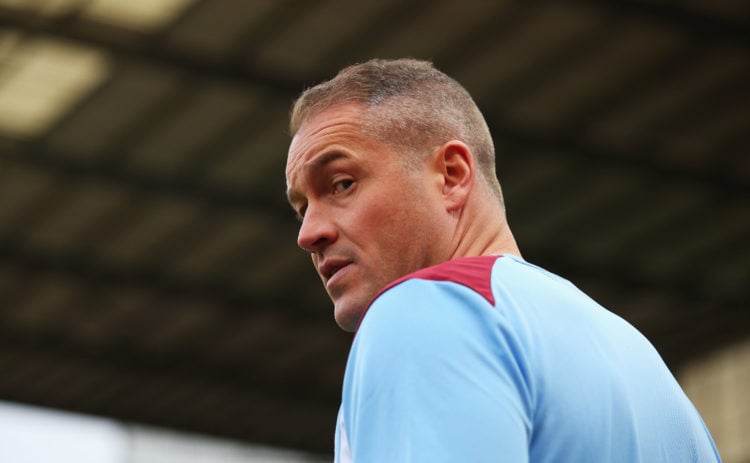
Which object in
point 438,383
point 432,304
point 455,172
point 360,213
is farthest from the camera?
point 455,172

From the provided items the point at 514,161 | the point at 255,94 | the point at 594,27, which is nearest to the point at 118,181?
the point at 255,94

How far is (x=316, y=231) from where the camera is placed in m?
3.12

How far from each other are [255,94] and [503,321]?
65.0ft

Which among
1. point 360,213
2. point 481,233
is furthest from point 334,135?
point 481,233

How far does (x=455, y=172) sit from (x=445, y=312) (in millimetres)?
762

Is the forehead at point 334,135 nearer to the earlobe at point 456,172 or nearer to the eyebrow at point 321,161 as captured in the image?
the eyebrow at point 321,161

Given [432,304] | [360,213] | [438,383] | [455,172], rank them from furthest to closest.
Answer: [455,172], [360,213], [432,304], [438,383]

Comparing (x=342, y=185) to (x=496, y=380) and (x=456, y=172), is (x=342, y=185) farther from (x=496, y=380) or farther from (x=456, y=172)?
(x=496, y=380)

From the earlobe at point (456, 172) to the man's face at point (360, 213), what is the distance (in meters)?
0.04

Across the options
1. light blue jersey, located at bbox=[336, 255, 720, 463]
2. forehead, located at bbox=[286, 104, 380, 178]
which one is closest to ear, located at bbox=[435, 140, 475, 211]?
forehead, located at bbox=[286, 104, 380, 178]

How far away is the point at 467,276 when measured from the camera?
2572 millimetres

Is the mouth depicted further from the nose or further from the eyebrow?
the eyebrow

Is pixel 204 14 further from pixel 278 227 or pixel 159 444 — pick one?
pixel 159 444

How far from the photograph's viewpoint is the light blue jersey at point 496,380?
2.34 meters
